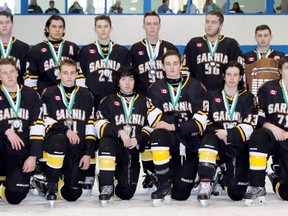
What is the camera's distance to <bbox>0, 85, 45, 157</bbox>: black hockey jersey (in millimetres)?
5121

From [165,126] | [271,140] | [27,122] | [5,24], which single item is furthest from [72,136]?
[271,140]

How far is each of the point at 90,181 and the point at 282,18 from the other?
32.9 feet

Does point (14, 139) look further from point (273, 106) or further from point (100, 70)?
point (273, 106)

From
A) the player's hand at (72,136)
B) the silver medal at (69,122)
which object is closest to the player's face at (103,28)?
the silver medal at (69,122)

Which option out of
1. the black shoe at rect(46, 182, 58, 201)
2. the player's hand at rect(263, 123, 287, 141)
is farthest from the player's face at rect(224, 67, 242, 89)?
the black shoe at rect(46, 182, 58, 201)

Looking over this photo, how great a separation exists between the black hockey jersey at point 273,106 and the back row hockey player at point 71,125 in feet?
5.08

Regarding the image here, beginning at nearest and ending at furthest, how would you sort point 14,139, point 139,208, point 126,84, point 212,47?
point 139,208 → point 14,139 → point 126,84 → point 212,47

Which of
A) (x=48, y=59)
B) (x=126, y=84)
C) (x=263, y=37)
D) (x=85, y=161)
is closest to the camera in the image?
(x=85, y=161)

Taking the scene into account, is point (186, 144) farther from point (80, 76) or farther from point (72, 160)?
point (80, 76)

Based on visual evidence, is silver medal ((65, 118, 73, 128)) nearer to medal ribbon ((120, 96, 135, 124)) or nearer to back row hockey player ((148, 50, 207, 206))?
medal ribbon ((120, 96, 135, 124))

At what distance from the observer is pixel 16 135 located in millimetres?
Answer: 5090

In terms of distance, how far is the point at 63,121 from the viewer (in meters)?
5.39

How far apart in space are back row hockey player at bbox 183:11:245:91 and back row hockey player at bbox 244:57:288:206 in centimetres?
93

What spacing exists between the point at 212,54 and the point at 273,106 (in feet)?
3.89
